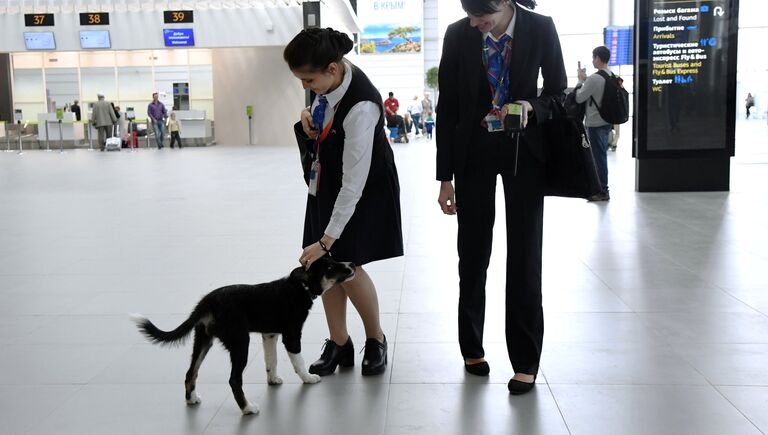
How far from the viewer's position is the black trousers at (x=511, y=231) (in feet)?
10.2

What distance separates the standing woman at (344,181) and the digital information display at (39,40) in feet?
81.0

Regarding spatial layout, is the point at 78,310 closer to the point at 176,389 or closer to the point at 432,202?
the point at 176,389

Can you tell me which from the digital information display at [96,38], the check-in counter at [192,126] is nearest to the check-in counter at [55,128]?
the digital information display at [96,38]

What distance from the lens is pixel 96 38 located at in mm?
24797

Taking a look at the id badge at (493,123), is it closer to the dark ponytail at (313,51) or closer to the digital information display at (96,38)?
the dark ponytail at (313,51)

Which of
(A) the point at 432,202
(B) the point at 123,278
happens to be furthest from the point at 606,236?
(B) the point at 123,278

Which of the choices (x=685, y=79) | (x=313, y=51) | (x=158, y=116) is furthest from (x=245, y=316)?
(x=158, y=116)

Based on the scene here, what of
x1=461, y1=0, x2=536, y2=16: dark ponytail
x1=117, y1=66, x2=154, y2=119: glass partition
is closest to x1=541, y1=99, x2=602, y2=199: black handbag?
x1=461, y1=0, x2=536, y2=16: dark ponytail

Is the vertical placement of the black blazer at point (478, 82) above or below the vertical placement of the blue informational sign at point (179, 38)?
below

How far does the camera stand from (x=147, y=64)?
28.9m

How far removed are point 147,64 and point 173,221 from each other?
22256 mm

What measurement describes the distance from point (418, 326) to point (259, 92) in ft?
77.8

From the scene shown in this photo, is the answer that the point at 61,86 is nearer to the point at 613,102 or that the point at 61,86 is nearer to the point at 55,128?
the point at 55,128

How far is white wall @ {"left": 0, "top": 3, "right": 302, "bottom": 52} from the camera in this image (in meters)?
24.3
